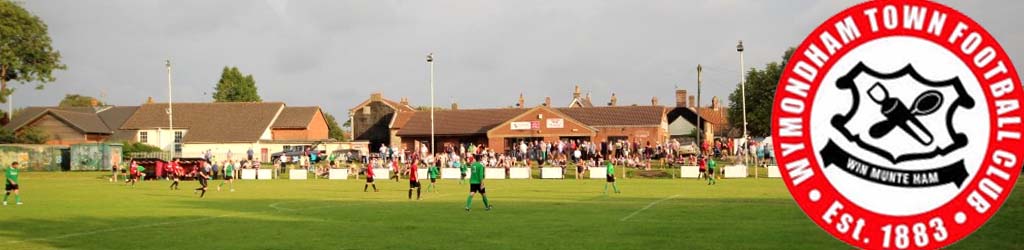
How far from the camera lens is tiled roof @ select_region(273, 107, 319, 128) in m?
108

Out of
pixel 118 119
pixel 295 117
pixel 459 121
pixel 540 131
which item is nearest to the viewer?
pixel 540 131

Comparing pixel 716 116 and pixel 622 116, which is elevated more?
pixel 716 116

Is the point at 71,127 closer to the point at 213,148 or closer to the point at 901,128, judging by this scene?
the point at 213,148

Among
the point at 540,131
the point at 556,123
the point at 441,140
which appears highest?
the point at 556,123

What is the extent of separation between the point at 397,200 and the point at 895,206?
36.8 m

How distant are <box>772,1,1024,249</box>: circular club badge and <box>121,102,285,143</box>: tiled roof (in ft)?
344

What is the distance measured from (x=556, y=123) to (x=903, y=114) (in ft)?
276

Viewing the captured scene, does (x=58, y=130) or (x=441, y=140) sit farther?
(x=58, y=130)

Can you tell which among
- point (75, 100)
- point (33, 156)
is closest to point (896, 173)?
point (33, 156)

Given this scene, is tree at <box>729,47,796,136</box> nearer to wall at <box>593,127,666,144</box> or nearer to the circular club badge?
wall at <box>593,127,666,144</box>

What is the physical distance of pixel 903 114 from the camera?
2.80m

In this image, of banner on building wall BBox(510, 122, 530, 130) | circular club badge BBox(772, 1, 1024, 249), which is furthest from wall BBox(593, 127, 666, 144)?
circular club badge BBox(772, 1, 1024, 249)

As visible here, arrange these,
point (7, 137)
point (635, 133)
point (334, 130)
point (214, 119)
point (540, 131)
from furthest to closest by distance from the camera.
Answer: point (334, 130)
point (214, 119)
point (7, 137)
point (635, 133)
point (540, 131)

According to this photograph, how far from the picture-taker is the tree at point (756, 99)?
102312 millimetres
